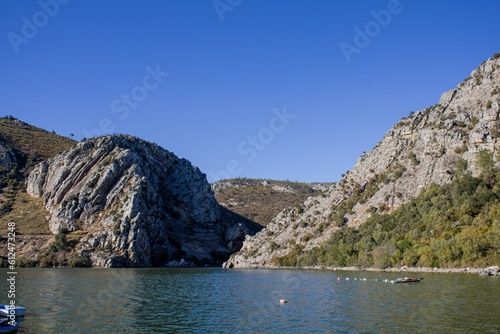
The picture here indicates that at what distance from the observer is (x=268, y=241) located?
161m

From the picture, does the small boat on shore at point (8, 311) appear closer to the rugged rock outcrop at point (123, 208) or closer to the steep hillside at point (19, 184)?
the rugged rock outcrop at point (123, 208)

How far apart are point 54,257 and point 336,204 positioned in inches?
3690

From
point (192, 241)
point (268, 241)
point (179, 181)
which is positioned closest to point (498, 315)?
point (268, 241)

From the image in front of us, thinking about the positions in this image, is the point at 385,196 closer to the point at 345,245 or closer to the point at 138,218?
the point at 345,245

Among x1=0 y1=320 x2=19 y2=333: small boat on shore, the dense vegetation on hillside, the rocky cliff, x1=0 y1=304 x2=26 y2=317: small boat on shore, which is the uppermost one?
the rocky cliff

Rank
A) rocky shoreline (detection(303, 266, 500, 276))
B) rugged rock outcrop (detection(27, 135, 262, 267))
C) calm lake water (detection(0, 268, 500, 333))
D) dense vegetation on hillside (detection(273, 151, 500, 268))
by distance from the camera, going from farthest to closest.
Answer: rugged rock outcrop (detection(27, 135, 262, 267))
dense vegetation on hillside (detection(273, 151, 500, 268))
rocky shoreline (detection(303, 266, 500, 276))
calm lake water (detection(0, 268, 500, 333))

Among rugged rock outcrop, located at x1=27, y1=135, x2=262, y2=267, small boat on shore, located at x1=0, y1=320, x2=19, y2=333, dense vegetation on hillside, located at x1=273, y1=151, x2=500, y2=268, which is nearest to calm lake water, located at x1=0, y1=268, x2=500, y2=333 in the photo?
small boat on shore, located at x1=0, y1=320, x2=19, y2=333

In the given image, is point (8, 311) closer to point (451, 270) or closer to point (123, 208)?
point (451, 270)

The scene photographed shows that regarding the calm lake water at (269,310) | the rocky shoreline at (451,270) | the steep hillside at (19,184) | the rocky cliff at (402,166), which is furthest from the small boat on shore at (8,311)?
the steep hillside at (19,184)

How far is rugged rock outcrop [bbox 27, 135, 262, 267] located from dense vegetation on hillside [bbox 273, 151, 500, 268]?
182ft

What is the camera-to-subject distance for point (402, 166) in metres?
136

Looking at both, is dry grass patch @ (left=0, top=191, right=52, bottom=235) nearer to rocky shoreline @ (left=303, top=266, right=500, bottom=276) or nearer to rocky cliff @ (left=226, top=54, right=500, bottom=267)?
rocky cliff @ (left=226, top=54, right=500, bottom=267)

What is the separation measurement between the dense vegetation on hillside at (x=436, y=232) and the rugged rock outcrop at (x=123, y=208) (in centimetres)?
5540

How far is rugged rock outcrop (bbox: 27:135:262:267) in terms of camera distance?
5763 inches
